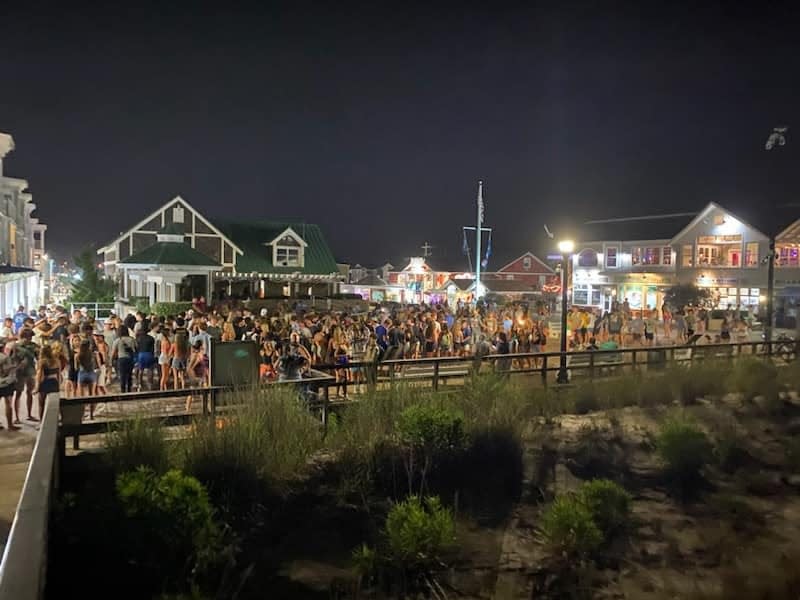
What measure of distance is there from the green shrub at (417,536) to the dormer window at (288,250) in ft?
121

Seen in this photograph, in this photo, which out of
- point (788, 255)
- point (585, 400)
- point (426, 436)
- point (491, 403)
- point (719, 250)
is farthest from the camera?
point (719, 250)

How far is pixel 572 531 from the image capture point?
24.3 ft

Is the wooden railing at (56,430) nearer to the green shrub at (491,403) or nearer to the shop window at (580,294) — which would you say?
the green shrub at (491,403)

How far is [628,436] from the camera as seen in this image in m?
11.4

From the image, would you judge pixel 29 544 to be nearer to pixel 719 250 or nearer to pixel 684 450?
pixel 684 450

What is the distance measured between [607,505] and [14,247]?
26288 millimetres

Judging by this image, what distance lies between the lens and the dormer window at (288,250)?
4328 centimetres

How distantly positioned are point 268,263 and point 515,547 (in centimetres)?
3673

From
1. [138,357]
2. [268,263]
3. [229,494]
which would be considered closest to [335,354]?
[138,357]

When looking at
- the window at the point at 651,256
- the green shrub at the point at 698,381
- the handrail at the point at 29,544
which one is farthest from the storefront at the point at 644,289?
the handrail at the point at 29,544

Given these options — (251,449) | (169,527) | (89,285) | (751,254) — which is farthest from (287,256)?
(169,527)

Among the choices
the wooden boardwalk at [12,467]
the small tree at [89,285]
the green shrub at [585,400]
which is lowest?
the wooden boardwalk at [12,467]

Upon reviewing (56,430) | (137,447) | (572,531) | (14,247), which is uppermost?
(14,247)

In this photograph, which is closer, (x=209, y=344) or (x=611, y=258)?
(x=209, y=344)
